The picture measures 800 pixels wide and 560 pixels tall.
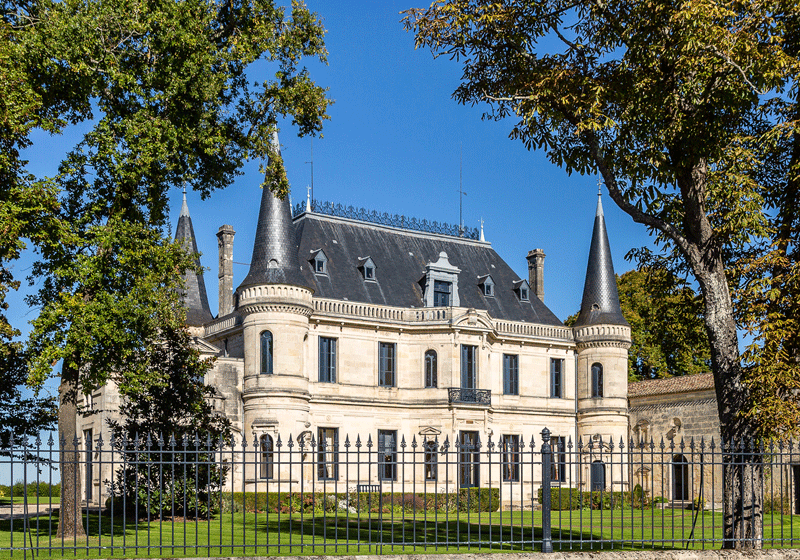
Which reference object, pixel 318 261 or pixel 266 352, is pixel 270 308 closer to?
pixel 266 352

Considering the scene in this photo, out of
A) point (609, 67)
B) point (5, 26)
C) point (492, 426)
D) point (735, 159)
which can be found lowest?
point (492, 426)

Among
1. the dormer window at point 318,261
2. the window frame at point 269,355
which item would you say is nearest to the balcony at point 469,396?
the dormer window at point 318,261

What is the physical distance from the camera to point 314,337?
1351 inches

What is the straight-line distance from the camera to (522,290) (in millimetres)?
41812

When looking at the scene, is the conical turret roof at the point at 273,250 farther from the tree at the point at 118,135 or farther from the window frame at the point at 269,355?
the tree at the point at 118,135

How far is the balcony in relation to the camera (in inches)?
1420

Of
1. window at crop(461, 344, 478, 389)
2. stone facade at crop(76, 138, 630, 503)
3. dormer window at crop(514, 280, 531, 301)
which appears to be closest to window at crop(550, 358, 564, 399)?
stone facade at crop(76, 138, 630, 503)

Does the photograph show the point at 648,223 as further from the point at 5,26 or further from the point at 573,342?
the point at 573,342


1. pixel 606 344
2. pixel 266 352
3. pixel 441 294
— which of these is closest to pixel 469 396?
pixel 441 294

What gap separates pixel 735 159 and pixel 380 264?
25980 mm

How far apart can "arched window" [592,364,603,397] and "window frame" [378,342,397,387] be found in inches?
380

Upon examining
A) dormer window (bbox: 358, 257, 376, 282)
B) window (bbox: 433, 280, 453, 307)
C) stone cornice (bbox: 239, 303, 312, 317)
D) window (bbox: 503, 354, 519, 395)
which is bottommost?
window (bbox: 503, 354, 519, 395)

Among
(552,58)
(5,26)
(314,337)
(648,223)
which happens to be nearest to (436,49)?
(552,58)

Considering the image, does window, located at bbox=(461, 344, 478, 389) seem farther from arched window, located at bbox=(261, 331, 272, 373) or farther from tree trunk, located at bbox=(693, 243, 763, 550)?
tree trunk, located at bbox=(693, 243, 763, 550)
